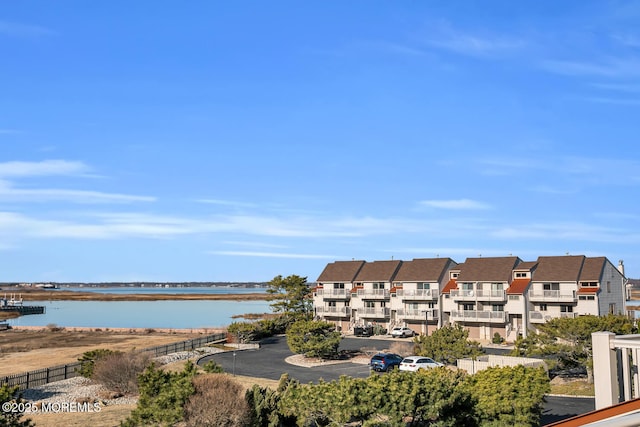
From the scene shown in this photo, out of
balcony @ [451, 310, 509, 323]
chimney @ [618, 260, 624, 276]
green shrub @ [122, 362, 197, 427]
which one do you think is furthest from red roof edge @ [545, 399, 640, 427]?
chimney @ [618, 260, 624, 276]

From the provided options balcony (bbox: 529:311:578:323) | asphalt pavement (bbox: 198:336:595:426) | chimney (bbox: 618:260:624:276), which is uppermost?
chimney (bbox: 618:260:624:276)

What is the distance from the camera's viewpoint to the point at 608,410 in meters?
6.40

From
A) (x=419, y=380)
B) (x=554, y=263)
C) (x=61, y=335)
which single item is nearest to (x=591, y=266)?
(x=554, y=263)

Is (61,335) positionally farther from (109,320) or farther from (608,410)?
(608,410)

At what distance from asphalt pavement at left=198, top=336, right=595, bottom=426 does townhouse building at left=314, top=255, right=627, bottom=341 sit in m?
6.52

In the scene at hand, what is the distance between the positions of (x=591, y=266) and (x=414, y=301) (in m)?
19.9

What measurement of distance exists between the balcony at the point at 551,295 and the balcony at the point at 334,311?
23321 millimetres

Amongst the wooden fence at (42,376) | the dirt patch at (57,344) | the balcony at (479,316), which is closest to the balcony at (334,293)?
the balcony at (479,316)

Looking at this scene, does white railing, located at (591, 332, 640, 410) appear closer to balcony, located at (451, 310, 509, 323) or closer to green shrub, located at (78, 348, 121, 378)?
green shrub, located at (78, 348, 121, 378)

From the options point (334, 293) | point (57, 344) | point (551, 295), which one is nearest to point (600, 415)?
point (551, 295)

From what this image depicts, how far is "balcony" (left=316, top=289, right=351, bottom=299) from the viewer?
7156cm

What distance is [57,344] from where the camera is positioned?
64188 millimetres

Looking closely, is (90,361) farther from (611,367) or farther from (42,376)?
(611,367)

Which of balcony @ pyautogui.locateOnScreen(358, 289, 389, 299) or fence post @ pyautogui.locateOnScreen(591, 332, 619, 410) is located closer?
fence post @ pyautogui.locateOnScreen(591, 332, 619, 410)
